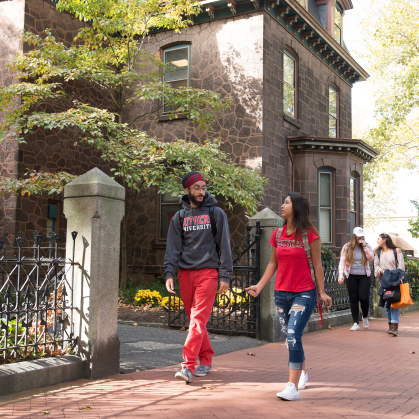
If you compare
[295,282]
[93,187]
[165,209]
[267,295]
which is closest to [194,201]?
[93,187]

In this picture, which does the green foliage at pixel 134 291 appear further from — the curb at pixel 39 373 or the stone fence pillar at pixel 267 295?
the curb at pixel 39 373

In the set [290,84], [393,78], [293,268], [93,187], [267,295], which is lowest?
[267,295]

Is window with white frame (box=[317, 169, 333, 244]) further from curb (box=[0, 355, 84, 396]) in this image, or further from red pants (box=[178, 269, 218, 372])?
curb (box=[0, 355, 84, 396])

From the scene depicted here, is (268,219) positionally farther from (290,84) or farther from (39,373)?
(290,84)

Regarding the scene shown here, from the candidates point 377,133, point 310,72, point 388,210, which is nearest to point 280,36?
point 310,72

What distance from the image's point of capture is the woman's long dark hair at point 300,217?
15.2ft

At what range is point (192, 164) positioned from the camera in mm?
12266

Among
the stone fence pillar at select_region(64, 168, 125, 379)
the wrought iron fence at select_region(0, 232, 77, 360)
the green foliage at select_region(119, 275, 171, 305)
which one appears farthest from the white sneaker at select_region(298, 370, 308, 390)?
the green foliage at select_region(119, 275, 171, 305)

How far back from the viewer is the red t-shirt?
4566 millimetres

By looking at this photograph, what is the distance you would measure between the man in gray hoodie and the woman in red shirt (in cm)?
54

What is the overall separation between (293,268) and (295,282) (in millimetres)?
128

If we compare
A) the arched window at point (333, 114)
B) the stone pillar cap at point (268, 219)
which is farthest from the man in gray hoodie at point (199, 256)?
the arched window at point (333, 114)

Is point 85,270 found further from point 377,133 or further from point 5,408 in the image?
point 377,133

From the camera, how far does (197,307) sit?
4.98m
